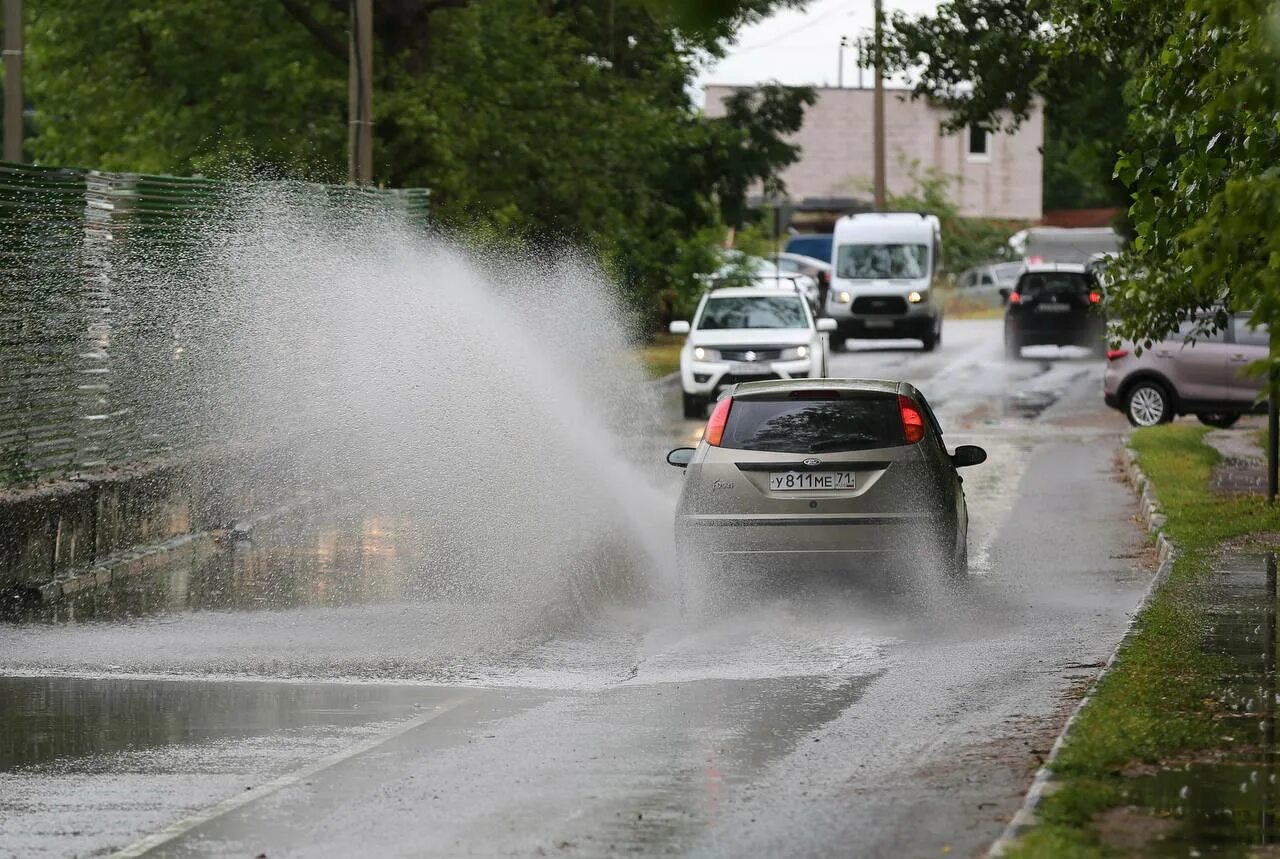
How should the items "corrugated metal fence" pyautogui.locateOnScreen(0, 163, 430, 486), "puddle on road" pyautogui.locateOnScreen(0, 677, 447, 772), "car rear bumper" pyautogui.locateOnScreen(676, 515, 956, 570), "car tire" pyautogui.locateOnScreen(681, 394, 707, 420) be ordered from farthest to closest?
"car tire" pyautogui.locateOnScreen(681, 394, 707, 420) < "corrugated metal fence" pyautogui.locateOnScreen(0, 163, 430, 486) < "car rear bumper" pyautogui.locateOnScreen(676, 515, 956, 570) < "puddle on road" pyautogui.locateOnScreen(0, 677, 447, 772)

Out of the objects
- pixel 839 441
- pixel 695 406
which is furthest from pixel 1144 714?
pixel 695 406

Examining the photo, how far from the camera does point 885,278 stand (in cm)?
4431

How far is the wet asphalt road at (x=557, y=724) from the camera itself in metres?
7.17

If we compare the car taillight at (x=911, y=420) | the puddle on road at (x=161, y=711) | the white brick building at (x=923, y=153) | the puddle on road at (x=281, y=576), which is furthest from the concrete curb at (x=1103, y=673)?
the white brick building at (x=923, y=153)

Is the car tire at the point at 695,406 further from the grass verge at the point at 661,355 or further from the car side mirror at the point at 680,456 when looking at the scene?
the car side mirror at the point at 680,456

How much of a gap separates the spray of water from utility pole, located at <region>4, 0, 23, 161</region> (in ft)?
6.48

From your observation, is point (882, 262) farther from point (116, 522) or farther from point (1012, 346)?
point (116, 522)

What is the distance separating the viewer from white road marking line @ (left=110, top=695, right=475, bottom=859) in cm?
699

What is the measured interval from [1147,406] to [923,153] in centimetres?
5989

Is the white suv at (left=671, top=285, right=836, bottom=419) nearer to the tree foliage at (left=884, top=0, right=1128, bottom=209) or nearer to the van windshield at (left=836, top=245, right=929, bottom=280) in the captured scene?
the tree foliage at (left=884, top=0, right=1128, bottom=209)

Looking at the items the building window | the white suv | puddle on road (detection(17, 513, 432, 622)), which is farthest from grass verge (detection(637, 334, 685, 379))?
the building window

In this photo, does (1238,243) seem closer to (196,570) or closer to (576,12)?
(196,570)

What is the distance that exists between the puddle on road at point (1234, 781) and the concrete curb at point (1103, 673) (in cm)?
33

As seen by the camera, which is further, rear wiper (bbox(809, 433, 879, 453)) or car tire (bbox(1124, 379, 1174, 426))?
car tire (bbox(1124, 379, 1174, 426))
